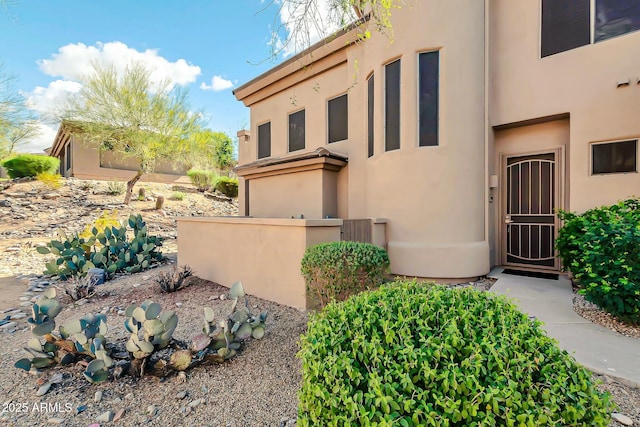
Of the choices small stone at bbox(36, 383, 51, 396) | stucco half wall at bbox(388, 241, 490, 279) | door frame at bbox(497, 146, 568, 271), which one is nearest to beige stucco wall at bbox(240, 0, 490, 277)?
stucco half wall at bbox(388, 241, 490, 279)

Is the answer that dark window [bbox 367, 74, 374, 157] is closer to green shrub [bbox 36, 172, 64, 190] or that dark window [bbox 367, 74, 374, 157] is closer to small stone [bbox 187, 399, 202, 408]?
small stone [bbox 187, 399, 202, 408]

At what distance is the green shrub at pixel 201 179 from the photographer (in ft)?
69.6

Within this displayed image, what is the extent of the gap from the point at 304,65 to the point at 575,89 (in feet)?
18.2

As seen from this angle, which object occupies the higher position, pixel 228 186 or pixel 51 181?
pixel 228 186

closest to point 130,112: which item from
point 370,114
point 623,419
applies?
point 370,114

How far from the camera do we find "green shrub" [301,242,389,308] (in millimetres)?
3740

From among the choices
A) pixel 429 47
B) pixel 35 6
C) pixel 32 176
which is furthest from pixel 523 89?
pixel 32 176

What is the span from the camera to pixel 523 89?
6074 mm

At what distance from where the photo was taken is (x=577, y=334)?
3.43 m

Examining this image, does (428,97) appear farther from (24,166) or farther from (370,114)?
(24,166)

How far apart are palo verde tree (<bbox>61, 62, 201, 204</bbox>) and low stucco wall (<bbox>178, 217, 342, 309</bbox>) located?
1175 centimetres

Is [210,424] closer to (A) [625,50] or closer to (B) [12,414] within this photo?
(B) [12,414]

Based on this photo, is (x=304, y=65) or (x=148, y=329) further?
(x=304, y=65)

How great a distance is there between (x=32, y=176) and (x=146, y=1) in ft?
56.7
